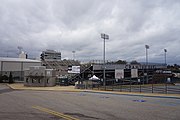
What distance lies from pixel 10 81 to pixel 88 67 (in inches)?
853

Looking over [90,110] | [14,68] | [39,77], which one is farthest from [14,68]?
[90,110]

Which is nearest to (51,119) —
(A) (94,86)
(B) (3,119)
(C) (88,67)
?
(B) (3,119)

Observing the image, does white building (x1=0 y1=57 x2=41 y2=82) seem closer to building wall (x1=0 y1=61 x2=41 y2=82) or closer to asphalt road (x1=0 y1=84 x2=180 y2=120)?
building wall (x1=0 y1=61 x2=41 y2=82)

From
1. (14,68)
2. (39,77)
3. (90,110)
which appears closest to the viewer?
(90,110)

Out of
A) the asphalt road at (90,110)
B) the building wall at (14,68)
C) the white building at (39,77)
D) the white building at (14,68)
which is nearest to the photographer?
the asphalt road at (90,110)

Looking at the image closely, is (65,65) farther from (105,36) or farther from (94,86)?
(94,86)

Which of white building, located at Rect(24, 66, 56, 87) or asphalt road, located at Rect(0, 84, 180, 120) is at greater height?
white building, located at Rect(24, 66, 56, 87)

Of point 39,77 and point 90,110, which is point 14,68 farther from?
point 90,110

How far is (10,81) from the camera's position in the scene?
54.5 m

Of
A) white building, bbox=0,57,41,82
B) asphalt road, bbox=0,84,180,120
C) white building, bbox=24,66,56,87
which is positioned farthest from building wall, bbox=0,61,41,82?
asphalt road, bbox=0,84,180,120

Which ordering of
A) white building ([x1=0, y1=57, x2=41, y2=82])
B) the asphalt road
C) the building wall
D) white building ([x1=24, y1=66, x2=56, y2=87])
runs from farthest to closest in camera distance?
white building ([x1=0, y1=57, x2=41, y2=82]) < the building wall < white building ([x1=24, y1=66, x2=56, y2=87]) < the asphalt road

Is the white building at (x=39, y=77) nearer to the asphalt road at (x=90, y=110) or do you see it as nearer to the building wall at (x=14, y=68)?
the building wall at (x=14, y=68)

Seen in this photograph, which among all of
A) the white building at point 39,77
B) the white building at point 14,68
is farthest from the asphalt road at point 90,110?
the white building at point 14,68

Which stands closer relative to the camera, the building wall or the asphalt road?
the asphalt road
